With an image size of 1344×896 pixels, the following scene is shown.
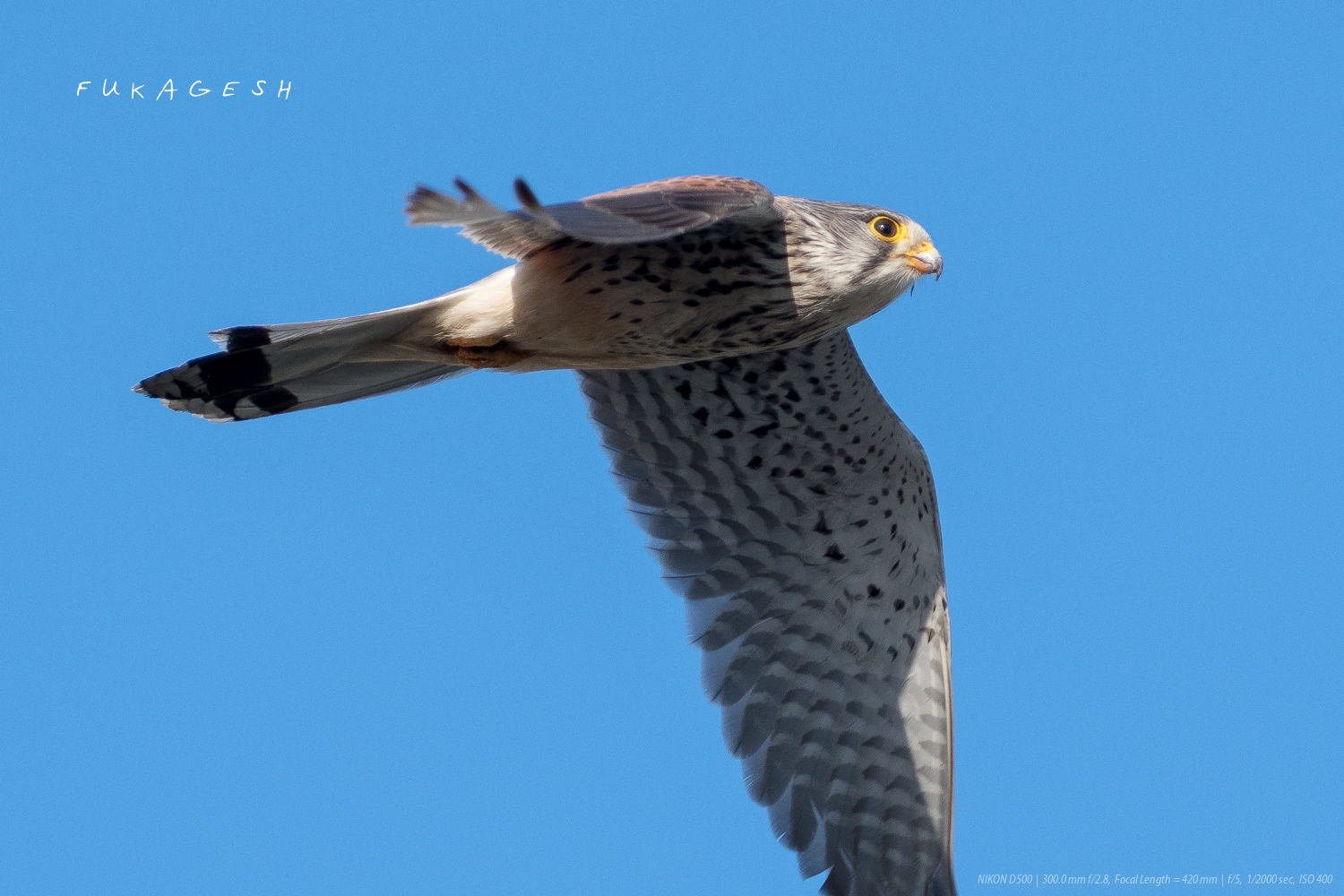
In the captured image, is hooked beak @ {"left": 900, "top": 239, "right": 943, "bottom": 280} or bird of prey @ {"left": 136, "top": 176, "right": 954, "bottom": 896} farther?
hooked beak @ {"left": 900, "top": 239, "right": 943, "bottom": 280}

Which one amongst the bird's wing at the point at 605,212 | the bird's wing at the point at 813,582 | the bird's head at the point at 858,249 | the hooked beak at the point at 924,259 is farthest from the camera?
the bird's wing at the point at 813,582

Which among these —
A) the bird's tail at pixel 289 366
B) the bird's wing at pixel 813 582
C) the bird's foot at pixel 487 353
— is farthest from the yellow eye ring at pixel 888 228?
the bird's tail at pixel 289 366

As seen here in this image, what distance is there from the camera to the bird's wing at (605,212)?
4152 mm

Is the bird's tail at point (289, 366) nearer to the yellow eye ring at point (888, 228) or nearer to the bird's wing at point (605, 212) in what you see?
the bird's wing at point (605, 212)

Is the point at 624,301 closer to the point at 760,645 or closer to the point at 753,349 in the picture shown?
the point at 753,349

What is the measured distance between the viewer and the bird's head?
5598 millimetres

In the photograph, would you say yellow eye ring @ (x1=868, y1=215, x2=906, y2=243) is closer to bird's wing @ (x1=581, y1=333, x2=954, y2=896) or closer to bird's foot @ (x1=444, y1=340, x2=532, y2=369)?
bird's wing @ (x1=581, y1=333, x2=954, y2=896)

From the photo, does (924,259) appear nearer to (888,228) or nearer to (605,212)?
(888,228)

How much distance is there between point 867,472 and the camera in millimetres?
7289

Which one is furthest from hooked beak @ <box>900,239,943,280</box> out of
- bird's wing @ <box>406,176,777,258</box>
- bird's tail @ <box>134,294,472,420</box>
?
bird's tail @ <box>134,294,472,420</box>

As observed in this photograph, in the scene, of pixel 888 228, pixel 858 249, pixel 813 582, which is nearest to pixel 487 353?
pixel 858 249

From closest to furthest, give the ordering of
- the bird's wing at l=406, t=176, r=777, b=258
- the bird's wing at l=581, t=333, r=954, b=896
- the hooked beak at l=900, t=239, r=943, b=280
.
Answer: the bird's wing at l=406, t=176, r=777, b=258, the hooked beak at l=900, t=239, r=943, b=280, the bird's wing at l=581, t=333, r=954, b=896

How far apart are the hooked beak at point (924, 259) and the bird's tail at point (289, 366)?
179cm

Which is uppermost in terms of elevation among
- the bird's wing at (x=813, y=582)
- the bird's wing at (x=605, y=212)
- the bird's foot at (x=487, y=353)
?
the bird's wing at (x=605, y=212)
